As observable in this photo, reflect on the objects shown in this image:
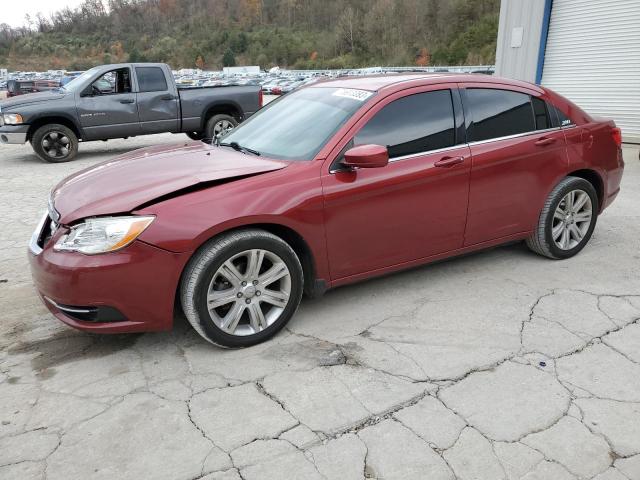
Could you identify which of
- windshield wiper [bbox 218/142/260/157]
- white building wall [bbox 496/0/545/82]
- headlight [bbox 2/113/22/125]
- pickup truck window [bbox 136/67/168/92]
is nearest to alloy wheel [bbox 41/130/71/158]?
headlight [bbox 2/113/22/125]

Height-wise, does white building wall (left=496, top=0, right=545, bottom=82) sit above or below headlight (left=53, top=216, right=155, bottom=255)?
above

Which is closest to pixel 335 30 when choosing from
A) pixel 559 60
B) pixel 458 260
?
pixel 559 60

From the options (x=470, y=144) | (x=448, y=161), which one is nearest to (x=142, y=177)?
(x=448, y=161)

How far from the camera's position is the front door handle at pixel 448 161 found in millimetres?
3658

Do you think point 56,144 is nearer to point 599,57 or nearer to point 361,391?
point 361,391

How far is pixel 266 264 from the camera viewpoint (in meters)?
3.21

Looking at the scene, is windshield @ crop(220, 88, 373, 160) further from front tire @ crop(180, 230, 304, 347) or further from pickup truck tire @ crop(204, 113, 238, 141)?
pickup truck tire @ crop(204, 113, 238, 141)

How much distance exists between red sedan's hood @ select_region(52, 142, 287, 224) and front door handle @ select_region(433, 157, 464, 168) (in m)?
1.11

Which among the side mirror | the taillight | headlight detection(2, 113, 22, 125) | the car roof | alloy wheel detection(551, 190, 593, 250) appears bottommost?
alloy wheel detection(551, 190, 593, 250)

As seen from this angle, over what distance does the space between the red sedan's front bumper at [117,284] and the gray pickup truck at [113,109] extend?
25.3 feet

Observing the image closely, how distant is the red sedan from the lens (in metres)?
2.90

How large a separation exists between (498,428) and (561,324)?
128 cm

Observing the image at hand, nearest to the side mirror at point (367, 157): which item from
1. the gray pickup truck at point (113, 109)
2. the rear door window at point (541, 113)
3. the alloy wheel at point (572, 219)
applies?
the rear door window at point (541, 113)

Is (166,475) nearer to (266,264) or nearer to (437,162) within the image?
(266,264)
